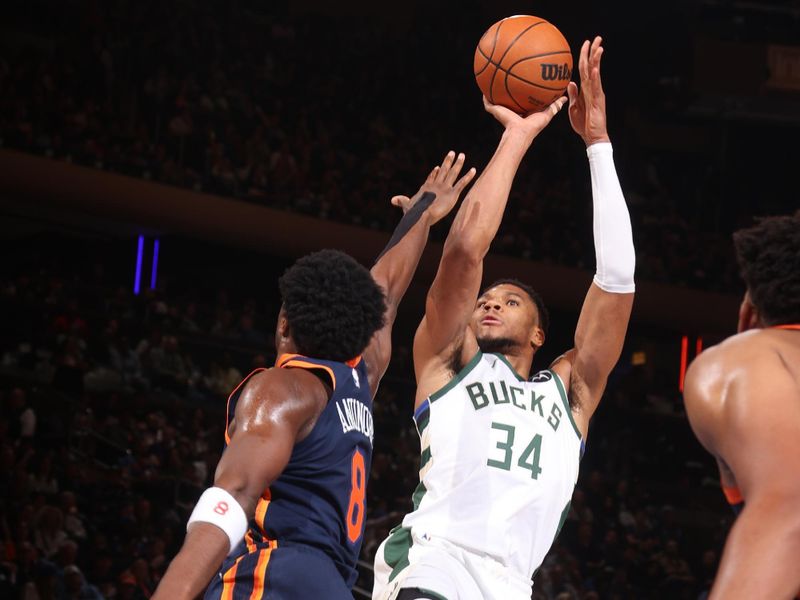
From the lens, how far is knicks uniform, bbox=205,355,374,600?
277cm

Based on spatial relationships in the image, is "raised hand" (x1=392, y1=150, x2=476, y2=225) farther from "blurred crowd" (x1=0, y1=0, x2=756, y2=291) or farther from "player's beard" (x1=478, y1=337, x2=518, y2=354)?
"blurred crowd" (x1=0, y1=0, x2=756, y2=291)

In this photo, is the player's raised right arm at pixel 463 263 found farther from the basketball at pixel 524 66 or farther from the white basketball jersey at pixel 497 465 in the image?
the basketball at pixel 524 66

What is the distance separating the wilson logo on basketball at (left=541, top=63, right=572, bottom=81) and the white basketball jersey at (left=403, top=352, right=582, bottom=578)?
47.4 inches

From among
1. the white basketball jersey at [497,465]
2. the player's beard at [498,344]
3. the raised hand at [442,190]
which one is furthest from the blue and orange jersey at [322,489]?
the raised hand at [442,190]

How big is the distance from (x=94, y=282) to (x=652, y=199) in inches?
354

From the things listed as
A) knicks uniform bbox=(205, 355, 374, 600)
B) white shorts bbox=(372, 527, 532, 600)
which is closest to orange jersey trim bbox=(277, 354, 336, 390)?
knicks uniform bbox=(205, 355, 374, 600)

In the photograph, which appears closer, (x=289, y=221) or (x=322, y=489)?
(x=322, y=489)

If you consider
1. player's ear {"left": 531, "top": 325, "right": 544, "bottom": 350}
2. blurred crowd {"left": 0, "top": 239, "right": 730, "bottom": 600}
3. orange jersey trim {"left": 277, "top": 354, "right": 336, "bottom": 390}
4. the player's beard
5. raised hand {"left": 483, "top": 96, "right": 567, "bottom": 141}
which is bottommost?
blurred crowd {"left": 0, "top": 239, "right": 730, "bottom": 600}

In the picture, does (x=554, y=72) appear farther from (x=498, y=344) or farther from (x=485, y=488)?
(x=485, y=488)

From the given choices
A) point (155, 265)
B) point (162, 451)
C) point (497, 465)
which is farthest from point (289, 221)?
point (497, 465)

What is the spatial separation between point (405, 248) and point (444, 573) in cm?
120

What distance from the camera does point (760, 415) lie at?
2090 millimetres

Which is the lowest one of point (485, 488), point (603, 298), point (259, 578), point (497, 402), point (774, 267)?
point (259, 578)

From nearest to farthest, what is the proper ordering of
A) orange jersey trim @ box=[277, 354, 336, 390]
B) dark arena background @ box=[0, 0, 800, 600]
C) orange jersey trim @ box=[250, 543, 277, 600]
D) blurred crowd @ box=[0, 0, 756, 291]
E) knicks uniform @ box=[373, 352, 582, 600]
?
orange jersey trim @ box=[250, 543, 277, 600] < orange jersey trim @ box=[277, 354, 336, 390] < knicks uniform @ box=[373, 352, 582, 600] < dark arena background @ box=[0, 0, 800, 600] < blurred crowd @ box=[0, 0, 756, 291]
